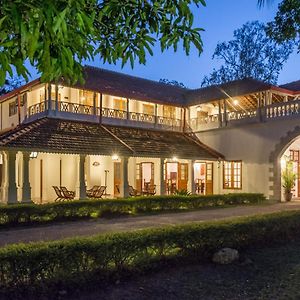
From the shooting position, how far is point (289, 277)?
6094 millimetres

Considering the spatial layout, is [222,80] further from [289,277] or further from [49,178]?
[289,277]

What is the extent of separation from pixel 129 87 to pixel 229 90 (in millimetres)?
5625

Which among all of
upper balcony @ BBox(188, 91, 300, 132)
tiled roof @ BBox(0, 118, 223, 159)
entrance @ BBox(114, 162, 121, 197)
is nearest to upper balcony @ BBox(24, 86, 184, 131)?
tiled roof @ BBox(0, 118, 223, 159)

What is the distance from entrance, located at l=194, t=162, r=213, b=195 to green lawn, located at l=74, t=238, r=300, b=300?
15094mm

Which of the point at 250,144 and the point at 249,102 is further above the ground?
the point at 249,102

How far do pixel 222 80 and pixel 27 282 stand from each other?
33.4 m

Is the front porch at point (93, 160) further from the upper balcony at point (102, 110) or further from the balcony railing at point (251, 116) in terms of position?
the balcony railing at point (251, 116)

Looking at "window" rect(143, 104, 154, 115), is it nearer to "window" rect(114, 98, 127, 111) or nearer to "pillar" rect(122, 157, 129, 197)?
"window" rect(114, 98, 127, 111)

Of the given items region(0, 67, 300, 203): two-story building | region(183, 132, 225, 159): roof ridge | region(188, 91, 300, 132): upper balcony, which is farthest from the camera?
region(183, 132, 225, 159): roof ridge

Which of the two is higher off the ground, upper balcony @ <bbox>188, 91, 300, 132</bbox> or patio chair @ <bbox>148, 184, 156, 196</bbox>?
upper balcony @ <bbox>188, 91, 300, 132</bbox>

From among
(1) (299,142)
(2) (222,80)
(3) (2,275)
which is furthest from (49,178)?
(2) (222,80)

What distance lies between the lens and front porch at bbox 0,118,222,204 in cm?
1518

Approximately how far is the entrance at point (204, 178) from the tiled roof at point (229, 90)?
12.3ft

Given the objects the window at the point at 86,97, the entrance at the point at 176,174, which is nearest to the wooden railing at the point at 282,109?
the entrance at the point at 176,174
